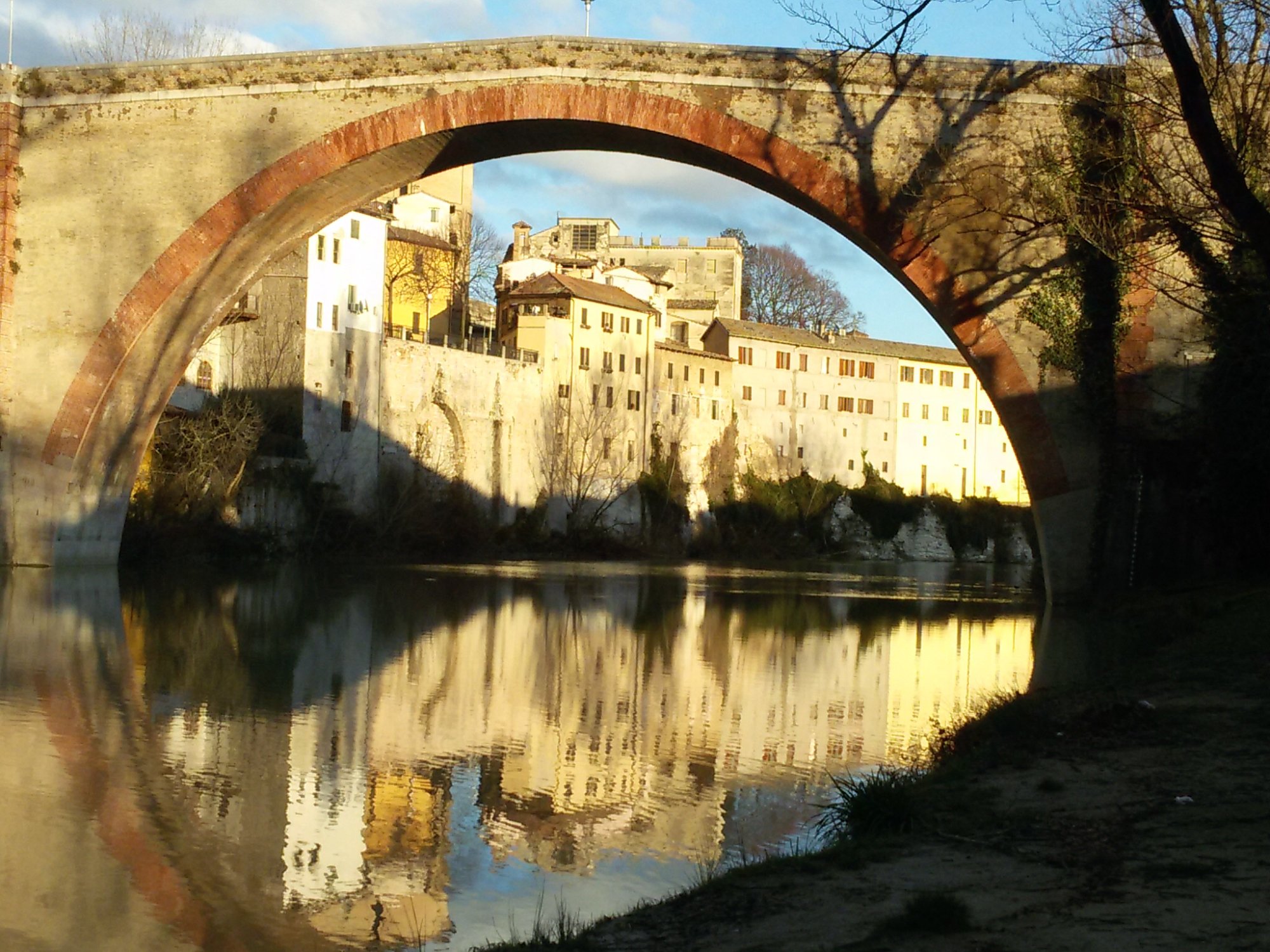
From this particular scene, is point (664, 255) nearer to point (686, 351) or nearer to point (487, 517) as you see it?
point (686, 351)

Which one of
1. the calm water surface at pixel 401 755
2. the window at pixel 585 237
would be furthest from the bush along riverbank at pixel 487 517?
the window at pixel 585 237

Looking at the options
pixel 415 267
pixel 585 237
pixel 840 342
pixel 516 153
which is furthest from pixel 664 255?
pixel 516 153

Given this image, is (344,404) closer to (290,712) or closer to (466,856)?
(290,712)

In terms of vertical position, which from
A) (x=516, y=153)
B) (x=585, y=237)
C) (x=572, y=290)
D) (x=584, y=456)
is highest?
(x=585, y=237)

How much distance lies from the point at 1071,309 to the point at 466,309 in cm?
4443

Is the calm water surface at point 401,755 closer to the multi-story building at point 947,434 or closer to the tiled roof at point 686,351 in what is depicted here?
the tiled roof at point 686,351

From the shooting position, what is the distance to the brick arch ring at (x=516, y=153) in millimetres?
18047

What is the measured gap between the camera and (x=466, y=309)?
6056 centimetres

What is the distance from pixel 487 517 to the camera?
149 ft

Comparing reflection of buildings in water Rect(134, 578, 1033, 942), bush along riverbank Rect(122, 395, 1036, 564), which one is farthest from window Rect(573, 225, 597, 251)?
reflection of buildings in water Rect(134, 578, 1033, 942)

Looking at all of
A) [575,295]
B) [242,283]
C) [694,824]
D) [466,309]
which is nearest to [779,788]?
[694,824]

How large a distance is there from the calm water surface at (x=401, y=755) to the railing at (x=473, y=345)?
29.9m

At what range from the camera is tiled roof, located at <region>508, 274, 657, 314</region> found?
54.8m

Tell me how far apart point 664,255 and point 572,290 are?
2303cm
